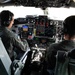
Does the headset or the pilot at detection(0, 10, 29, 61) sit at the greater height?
the headset

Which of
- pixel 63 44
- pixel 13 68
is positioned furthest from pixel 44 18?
pixel 13 68

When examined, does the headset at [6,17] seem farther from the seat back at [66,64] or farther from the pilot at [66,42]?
the seat back at [66,64]

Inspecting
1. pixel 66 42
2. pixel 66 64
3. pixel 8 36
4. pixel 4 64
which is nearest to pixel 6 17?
pixel 8 36

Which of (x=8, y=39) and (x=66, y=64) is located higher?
(x=66, y=64)

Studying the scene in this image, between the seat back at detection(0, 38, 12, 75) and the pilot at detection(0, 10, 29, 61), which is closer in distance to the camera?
the seat back at detection(0, 38, 12, 75)

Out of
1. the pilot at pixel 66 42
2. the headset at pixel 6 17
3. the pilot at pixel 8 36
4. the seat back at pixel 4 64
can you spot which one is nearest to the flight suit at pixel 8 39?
the pilot at pixel 8 36

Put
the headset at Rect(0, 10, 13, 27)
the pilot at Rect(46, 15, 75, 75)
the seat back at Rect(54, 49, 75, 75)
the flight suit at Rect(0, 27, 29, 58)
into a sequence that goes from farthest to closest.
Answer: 1. the headset at Rect(0, 10, 13, 27)
2. the flight suit at Rect(0, 27, 29, 58)
3. the pilot at Rect(46, 15, 75, 75)
4. the seat back at Rect(54, 49, 75, 75)

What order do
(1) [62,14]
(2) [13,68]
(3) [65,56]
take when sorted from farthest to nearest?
(1) [62,14] → (2) [13,68] → (3) [65,56]

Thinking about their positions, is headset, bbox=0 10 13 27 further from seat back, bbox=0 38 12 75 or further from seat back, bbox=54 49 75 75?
seat back, bbox=54 49 75 75

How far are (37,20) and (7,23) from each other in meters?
1.50

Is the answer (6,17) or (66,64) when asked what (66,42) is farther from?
(6,17)

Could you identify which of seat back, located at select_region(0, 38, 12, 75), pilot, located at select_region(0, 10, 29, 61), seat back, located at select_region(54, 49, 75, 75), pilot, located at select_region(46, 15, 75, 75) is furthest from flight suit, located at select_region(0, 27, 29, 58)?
seat back, located at select_region(54, 49, 75, 75)

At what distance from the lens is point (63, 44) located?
2.04 m

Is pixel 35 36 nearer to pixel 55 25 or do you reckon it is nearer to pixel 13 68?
pixel 55 25
